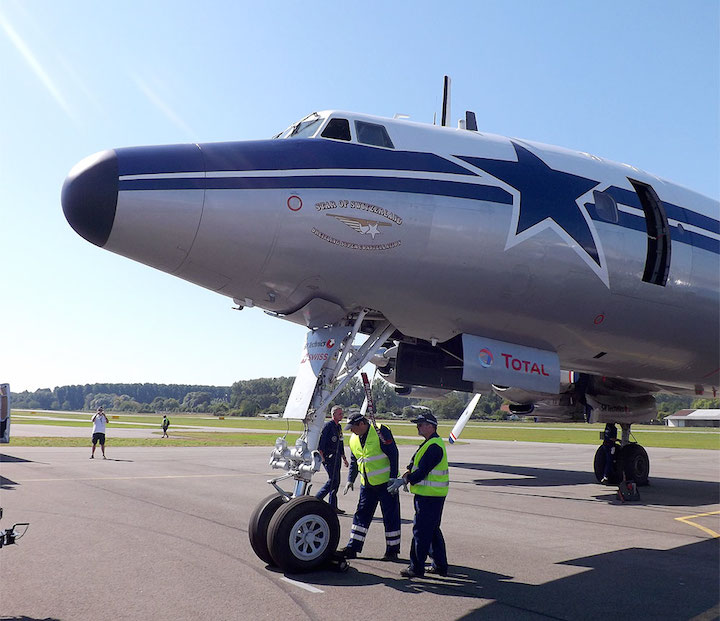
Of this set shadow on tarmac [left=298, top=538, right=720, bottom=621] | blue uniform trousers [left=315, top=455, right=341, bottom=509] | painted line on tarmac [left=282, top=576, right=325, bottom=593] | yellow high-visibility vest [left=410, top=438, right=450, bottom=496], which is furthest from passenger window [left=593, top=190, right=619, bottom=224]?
blue uniform trousers [left=315, top=455, right=341, bottom=509]

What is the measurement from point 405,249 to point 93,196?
323cm

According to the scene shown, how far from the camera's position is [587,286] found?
8.38 metres

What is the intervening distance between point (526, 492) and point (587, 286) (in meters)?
9.26

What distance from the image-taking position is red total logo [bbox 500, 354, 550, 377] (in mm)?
8453

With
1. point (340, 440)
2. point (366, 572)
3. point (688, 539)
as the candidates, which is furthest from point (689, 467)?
point (366, 572)

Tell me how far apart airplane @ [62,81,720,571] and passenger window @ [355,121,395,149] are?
2cm

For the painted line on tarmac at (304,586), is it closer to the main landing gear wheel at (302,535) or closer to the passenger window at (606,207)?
the main landing gear wheel at (302,535)

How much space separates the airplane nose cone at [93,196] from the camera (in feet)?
20.8

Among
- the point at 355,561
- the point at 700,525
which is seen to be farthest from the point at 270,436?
the point at 355,561

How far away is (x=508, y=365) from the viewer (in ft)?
27.6

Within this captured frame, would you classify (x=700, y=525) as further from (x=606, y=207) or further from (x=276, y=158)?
(x=276, y=158)

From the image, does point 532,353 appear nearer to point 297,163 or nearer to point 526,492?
point 297,163

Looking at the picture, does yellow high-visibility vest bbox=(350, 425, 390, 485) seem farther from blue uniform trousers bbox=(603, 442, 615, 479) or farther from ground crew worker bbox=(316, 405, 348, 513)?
blue uniform trousers bbox=(603, 442, 615, 479)

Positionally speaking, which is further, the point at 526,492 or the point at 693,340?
the point at 526,492
